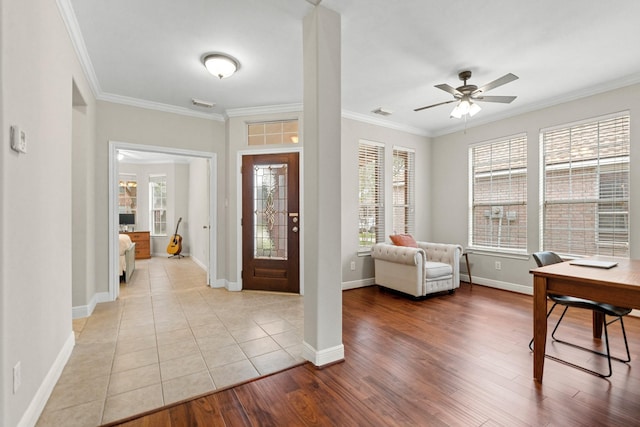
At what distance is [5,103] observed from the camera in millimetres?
1312

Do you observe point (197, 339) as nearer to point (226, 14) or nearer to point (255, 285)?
point (255, 285)

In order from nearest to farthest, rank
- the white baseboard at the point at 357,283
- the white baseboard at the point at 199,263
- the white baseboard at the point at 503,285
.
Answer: the white baseboard at the point at 503,285, the white baseboard at the point at 357,283, the white baseboard at the point at 199,263

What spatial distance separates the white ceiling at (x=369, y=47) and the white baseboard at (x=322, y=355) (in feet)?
8.57

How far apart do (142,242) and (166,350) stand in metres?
5.91

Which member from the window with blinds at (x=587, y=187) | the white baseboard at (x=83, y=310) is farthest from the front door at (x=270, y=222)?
the window with blinds at (x=587, y=187)

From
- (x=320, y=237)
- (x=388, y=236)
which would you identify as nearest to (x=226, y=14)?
(x=320, y=237)

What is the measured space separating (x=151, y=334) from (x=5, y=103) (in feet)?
7.42

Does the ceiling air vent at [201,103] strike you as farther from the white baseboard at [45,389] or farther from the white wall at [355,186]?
the white baseboard at [45,389]

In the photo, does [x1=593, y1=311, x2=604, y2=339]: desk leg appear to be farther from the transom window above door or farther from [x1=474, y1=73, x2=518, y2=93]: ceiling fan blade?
the transom window above door

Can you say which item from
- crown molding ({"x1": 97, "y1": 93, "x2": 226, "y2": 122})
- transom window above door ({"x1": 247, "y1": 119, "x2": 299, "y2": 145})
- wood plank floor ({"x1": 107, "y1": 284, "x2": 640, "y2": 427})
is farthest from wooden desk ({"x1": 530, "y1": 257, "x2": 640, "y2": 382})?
crown molding ({"x1": 97, "y1": 93, "x2": 226, "y2": 122})

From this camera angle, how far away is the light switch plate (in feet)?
4.56

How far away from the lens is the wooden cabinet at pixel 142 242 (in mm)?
7406

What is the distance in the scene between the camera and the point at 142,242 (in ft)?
24.5

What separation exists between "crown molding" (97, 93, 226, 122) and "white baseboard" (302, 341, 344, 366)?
12.2ft
